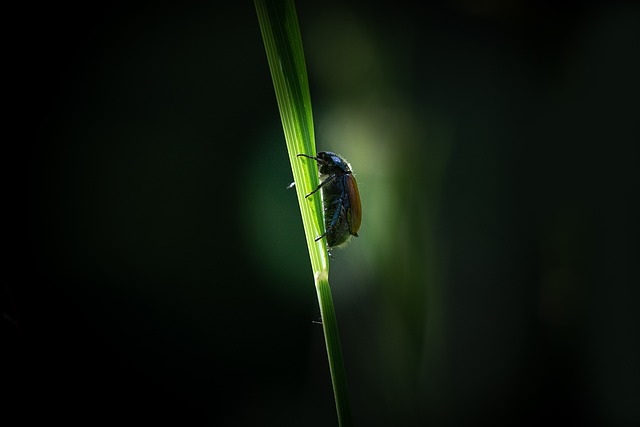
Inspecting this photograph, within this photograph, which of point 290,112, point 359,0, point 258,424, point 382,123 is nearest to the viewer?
point 290,112

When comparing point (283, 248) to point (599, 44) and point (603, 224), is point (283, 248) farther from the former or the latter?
point (599, 44)

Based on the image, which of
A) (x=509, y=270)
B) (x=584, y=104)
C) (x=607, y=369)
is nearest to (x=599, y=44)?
(x=584, y=104)

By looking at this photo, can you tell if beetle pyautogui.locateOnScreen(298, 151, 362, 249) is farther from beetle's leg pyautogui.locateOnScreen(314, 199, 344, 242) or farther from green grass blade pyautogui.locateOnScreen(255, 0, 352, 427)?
green grass blade pyautogui.locateOnScreen(255, 0, 352, 427)

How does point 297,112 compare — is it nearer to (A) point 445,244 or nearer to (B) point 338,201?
(B) point 338,201

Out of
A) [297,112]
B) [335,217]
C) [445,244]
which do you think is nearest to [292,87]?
[297,112]

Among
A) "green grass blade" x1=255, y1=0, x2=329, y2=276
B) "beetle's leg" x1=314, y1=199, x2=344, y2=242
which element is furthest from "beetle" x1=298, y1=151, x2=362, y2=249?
"green grass blade" x1=255, y1=0, x2=329, y2=276

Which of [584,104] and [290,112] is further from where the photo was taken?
[584,104]
